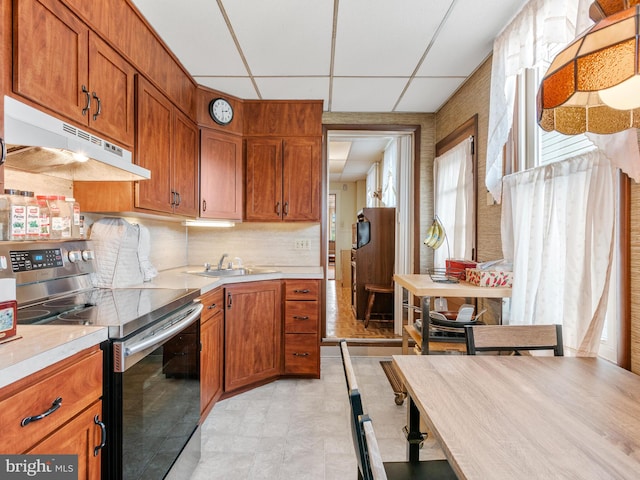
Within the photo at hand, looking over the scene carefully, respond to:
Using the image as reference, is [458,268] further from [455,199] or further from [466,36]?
[466,36]

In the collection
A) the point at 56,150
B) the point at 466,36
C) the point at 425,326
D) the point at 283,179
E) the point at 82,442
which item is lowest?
the point at 82,442

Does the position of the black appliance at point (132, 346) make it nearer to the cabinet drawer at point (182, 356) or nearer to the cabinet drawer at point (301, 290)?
the cabinet drawer at point (182, 356)

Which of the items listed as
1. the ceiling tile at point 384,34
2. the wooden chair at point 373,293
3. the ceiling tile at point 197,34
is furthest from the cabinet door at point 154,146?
the wooden chair at point 373,293

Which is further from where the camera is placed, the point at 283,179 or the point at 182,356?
the point at 283,179

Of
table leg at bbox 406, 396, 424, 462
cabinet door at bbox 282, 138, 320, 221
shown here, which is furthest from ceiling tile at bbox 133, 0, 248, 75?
table leg at bbox 406, 396, 424, 462

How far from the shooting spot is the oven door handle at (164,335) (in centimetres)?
125

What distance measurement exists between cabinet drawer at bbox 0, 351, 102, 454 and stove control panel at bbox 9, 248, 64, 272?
0.67 meters

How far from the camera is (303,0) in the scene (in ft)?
6.12

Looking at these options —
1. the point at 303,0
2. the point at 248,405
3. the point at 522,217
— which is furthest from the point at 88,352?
the point at 522,217

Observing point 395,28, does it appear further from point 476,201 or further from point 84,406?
point 84,406

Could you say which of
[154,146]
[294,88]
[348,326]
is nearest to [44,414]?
[154,146]

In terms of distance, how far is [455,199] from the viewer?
10.1ft

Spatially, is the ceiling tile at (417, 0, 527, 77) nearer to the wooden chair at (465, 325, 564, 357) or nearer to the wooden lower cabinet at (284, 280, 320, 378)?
the wooden chair at (465, 325, 564, 357)

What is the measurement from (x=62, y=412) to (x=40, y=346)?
203 millimetres
